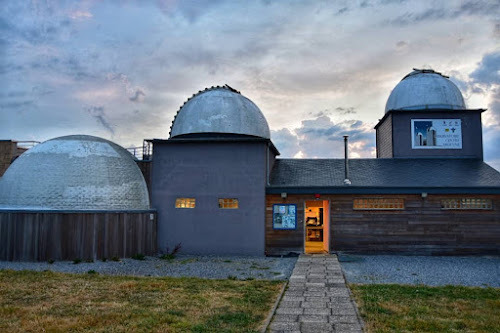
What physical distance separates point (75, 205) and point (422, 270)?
48.4 feet

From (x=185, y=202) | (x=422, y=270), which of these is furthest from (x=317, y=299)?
(x=185, y=202)

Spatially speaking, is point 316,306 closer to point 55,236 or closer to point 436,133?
point 55,236

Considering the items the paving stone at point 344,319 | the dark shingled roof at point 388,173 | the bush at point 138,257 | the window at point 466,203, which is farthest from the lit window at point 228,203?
the paving stone at point 344,319

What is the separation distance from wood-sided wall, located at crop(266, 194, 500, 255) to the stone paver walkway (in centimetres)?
532

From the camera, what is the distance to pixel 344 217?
19609mm

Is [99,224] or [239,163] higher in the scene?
[239,163]

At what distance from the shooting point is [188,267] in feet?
52.6

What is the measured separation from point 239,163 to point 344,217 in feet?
18.7

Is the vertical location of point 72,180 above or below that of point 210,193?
above

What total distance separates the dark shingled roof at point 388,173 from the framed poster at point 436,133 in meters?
1.02

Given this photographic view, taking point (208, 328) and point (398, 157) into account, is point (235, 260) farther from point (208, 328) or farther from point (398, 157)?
point (398, 157)

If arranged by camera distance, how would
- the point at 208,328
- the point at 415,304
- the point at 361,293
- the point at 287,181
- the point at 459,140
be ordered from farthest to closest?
the point at 459,140 → the point at 287,181 → the point at 361,293 → the point at 415,304 → the point at 208,328

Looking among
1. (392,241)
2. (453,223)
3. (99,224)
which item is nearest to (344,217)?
(392,241)

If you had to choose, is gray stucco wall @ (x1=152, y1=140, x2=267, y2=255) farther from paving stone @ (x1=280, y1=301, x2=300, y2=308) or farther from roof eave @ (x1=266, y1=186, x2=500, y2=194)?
paving stone @ (x1=280, y1=301, x2=300, y2=308)
